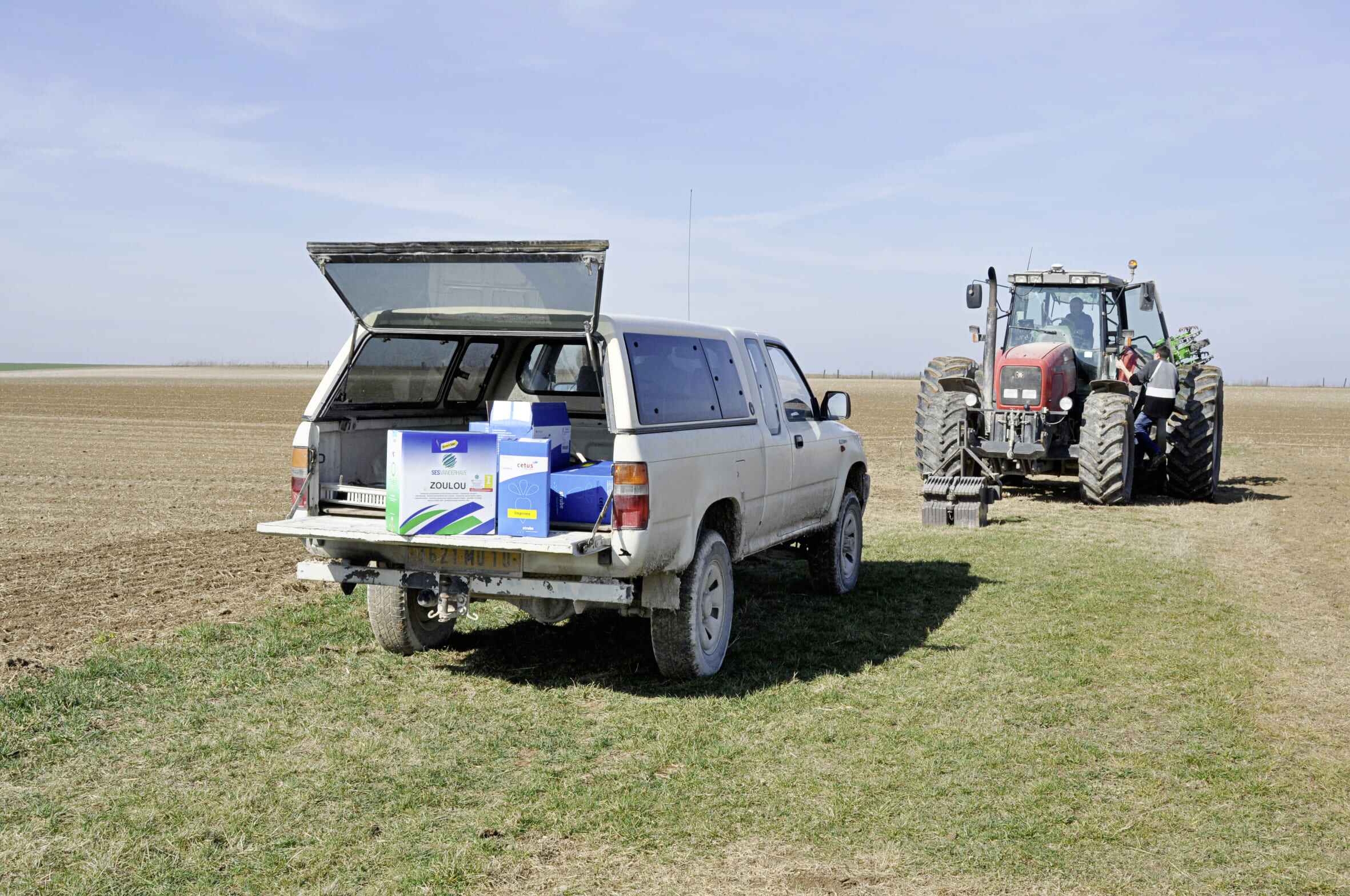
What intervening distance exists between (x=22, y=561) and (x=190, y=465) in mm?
9246

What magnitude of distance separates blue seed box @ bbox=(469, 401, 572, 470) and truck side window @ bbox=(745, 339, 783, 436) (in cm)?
153

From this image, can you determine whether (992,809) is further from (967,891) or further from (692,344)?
(692,344)

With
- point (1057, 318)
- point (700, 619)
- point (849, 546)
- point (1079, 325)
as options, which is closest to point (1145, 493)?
point (1079, 325)

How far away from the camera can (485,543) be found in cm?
587

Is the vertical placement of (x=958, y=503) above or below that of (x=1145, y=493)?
above

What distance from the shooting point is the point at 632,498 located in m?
5.78

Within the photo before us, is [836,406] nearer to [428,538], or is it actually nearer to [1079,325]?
[428,538]

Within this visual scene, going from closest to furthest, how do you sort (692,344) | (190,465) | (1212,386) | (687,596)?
(687,596)
(692,344)
(1212,386)
(190,465)

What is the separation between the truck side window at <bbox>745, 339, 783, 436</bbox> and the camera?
7719 mm

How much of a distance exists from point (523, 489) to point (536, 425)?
1.68 ft

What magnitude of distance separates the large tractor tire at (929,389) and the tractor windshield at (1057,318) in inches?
33.1

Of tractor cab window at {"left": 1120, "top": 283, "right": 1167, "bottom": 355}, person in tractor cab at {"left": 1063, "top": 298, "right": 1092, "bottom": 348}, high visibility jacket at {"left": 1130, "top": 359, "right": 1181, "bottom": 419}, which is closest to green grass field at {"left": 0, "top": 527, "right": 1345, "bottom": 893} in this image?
high visibility jacket at {"left": 1130, "top": 359, "right": 1181, "bottom": 419}

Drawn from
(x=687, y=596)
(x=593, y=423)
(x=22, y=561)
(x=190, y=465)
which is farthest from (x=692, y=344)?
(x=190, y=465)

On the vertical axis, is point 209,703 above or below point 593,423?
below
